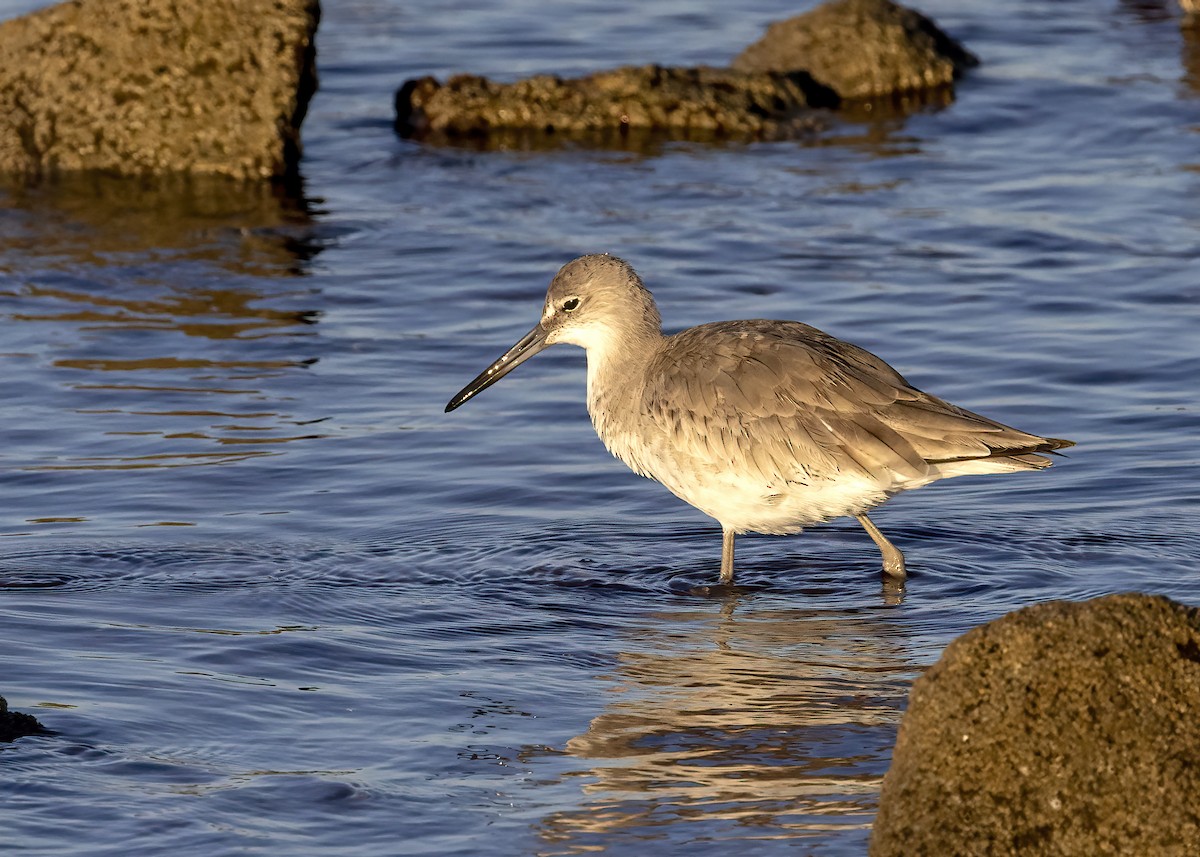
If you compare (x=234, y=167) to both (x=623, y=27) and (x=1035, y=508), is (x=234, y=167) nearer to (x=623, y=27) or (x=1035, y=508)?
(x=623, y=27)

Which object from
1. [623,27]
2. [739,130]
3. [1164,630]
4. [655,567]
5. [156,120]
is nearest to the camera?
[1164,630]

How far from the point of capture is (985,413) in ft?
28.1

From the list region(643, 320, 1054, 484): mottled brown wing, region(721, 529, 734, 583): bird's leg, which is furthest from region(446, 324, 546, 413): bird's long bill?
region(721, 529, 734, 583): bird's leg

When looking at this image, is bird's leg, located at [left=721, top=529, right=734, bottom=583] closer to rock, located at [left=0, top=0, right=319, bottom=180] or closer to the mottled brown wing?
the mottled brown wing

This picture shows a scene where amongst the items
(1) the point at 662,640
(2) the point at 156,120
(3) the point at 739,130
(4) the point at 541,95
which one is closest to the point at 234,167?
(2) the point at 156,120

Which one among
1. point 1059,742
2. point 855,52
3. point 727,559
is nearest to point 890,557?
point 727,559

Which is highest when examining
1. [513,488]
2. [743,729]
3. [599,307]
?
[599,307]

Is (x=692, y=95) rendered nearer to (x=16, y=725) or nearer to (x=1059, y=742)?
(x=16, y=725)

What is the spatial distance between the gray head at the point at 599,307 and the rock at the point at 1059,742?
3.71 metres

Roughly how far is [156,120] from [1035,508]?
7.20 meters

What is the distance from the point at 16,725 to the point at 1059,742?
2.90 metres

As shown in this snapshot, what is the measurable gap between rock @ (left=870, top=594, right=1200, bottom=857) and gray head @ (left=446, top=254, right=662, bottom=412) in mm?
3714

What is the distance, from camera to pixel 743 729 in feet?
18.1

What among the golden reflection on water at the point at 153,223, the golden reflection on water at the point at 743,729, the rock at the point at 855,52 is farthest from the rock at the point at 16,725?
the rock at the point at 855,52
